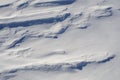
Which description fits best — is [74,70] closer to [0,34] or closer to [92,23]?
[92,23]

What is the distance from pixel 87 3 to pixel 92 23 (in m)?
Result: 0.49

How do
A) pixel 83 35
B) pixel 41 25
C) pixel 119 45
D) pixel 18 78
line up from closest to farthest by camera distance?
pixel 18 78
pixel 119 45
pixel 83 35
pixel 41 25

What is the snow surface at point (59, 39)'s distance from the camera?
398 centimetres

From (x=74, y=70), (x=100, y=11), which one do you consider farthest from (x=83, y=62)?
(x=100, y=11)

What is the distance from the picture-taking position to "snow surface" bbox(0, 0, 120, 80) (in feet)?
13.0

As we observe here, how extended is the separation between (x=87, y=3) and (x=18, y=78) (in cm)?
176

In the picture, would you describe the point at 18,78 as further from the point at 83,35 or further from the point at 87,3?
the point at 87,3

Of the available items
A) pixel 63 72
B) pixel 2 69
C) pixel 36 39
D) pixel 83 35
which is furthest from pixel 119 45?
pixel 2 69

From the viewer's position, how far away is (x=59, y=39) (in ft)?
14.8

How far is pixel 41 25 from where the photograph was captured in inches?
189

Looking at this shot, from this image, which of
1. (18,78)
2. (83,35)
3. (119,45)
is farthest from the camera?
(83,35)

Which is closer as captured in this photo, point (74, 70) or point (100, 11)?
point (74, 70)

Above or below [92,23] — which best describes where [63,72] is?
below

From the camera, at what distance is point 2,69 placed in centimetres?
409
